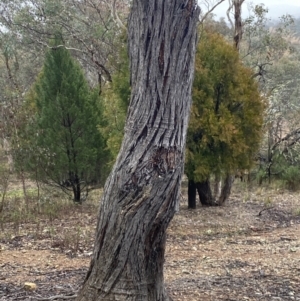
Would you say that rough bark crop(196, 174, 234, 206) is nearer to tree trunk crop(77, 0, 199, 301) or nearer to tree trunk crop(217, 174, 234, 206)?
tree trunk crop(217, 174, 234, 206)

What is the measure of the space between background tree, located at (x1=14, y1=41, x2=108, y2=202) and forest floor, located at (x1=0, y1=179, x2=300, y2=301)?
40.4 inches

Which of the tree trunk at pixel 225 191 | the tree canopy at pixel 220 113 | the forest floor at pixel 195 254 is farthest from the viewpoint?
the tree trunk at pixel 225 191

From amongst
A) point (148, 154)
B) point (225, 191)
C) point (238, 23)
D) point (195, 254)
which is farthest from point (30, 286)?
point (238, 23)

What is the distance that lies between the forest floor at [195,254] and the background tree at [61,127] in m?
1.03

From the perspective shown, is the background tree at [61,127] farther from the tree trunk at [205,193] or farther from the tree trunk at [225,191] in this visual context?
the tree trunk at [225,191]

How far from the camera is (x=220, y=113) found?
10.1m

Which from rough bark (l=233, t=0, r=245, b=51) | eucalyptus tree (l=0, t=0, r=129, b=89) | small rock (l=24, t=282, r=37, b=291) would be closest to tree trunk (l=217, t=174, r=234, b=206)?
rough bark (l=233, t=0, r=245, b=51)

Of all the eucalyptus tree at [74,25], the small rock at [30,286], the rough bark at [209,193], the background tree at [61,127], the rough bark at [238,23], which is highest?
the eucalyptus tree at [74,25]

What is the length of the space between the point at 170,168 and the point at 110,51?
12.8 m

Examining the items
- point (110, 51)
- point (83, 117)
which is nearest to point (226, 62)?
point (83, 117)

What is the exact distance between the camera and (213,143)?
10.1 metres

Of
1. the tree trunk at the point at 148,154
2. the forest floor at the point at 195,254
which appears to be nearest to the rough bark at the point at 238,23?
the forest floor at the point at 195,254

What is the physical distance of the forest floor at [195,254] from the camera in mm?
4480

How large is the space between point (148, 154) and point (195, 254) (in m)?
3.74
